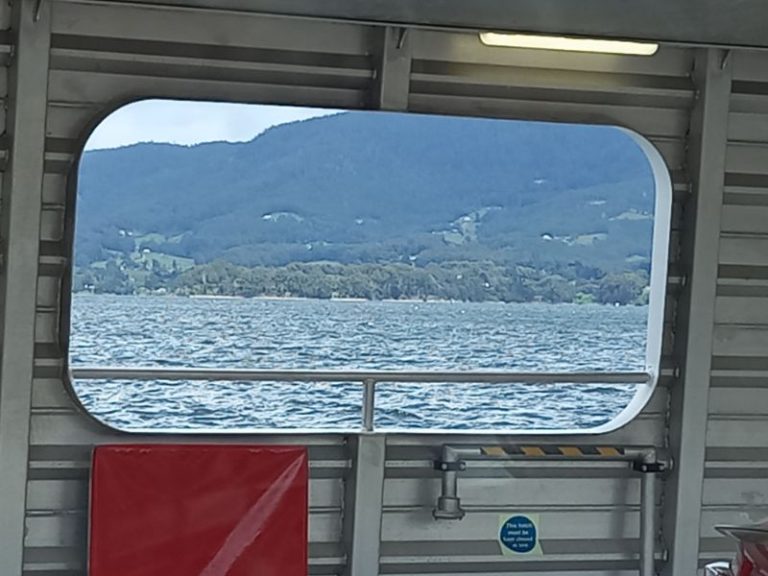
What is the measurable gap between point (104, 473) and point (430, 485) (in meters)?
1.36

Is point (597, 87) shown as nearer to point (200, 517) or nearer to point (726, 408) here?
point (726, 408)

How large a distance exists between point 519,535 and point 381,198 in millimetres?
9666

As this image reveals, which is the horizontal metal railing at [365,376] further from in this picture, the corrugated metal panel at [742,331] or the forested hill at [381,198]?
the forested hill at [381,198]

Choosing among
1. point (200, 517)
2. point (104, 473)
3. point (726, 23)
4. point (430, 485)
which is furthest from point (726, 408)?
point (104, 473)

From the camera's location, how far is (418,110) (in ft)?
16.7

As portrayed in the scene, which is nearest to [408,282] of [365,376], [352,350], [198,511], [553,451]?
[352,350]

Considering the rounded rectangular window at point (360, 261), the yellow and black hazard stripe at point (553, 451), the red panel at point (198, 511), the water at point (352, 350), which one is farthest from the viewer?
the rounded rectangular window at point (360, 261)

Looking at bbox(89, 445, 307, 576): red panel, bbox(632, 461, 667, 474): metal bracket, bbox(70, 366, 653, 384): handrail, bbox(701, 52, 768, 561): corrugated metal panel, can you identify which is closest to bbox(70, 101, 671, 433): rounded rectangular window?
bbox(70, 366, 653, 384): handrail

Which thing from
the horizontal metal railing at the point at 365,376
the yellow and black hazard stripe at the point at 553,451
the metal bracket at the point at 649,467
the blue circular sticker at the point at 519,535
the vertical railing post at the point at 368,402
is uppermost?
the horizontal metal railing at the point at 365,376

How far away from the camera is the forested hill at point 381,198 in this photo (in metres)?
10.6

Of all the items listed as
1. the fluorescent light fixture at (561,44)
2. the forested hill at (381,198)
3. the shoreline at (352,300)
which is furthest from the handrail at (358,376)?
the shoreline at (352,300)

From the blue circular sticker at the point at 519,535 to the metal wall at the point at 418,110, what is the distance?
0.05m

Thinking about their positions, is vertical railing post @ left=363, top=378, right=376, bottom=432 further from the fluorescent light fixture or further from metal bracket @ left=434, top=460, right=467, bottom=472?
the fluorescent light fixture

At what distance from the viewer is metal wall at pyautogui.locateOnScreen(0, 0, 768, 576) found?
4820 mm
